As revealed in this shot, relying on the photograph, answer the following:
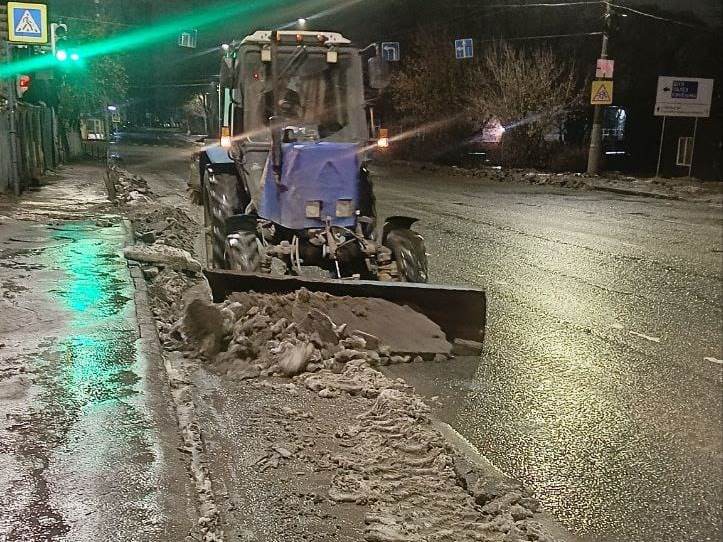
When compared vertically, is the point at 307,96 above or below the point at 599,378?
above

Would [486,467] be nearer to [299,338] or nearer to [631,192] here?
[299,338]

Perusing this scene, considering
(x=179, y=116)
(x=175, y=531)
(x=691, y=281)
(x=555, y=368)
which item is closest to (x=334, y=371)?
(x=555, y=368)

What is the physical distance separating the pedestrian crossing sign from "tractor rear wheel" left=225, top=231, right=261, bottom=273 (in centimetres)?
965

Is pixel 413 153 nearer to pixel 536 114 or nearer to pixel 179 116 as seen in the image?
pixel 536 114

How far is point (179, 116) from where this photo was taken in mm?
95875

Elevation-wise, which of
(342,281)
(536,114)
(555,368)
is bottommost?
(555,368)

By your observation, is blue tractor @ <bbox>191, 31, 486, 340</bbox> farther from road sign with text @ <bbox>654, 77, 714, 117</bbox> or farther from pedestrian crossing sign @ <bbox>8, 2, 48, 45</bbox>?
road sign with text @ <bbox>654, 77, 714, 117</bbox>

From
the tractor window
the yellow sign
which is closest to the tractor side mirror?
the tractor window

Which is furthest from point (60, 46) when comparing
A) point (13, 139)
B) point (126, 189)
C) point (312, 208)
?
point (312, 208)

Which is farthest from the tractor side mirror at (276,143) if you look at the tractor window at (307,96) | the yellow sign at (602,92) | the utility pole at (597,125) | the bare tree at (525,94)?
the bare tree at (525,94)

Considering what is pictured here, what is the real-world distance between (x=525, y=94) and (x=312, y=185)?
27.7 metres

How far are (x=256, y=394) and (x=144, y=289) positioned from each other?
10.8 ft

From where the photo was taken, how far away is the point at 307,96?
8180mm

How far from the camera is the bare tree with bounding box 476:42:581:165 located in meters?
32.5
